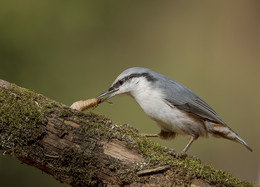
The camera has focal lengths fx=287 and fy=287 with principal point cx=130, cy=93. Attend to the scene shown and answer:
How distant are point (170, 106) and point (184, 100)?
166mm

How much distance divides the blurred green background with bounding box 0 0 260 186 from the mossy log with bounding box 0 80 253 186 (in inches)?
95.4

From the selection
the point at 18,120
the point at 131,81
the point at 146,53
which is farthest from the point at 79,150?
the point at 146,53

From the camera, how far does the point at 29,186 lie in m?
4.00

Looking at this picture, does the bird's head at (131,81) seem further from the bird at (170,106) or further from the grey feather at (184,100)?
the grey feather at (184,100)

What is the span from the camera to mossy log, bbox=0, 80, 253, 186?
6.09 feet

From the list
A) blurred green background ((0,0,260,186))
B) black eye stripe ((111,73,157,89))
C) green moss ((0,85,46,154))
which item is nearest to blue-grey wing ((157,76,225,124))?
black eye stripe ((111,73,157,89))

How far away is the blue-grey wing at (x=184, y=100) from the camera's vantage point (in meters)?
2.73

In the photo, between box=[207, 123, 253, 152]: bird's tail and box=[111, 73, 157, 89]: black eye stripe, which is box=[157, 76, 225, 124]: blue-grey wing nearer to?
box=[207, 123, 253, 152]: bird's tail

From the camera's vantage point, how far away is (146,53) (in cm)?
521

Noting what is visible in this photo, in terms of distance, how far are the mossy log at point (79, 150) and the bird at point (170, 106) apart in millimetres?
669

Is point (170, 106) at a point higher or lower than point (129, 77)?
lower

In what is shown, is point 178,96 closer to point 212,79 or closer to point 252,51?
point 212,79

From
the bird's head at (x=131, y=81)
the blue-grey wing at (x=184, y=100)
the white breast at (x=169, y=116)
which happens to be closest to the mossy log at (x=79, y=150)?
the white breast at (x=169, y=116)

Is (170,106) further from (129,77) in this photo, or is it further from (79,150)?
(79,150)
